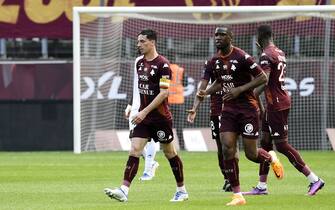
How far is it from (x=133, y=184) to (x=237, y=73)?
14.0 ft

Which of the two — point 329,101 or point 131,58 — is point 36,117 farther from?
point 329,101

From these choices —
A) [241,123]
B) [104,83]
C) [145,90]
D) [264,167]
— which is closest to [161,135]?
[145,90]

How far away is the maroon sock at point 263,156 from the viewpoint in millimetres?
13828

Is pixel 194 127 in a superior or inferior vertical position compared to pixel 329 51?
inferior

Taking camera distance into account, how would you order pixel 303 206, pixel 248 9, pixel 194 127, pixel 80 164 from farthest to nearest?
1. pixel 194 127
2. pixel 248 9
3. pixel 80 164
4. pixel 303 206

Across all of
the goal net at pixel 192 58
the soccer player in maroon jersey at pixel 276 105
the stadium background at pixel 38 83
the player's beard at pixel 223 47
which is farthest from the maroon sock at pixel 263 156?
the stadium background at pixel 38 83

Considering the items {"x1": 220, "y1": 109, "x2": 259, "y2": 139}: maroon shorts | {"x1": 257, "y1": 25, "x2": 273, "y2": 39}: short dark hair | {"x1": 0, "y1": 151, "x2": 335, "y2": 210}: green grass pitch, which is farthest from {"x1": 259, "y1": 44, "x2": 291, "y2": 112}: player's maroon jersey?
{"x1": 220, "y1": 109, "x2": 259, "y2": 139}: maroon shorts

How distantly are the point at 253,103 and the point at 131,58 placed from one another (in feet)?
46.9

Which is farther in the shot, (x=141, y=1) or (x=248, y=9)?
(x=141, y=1)

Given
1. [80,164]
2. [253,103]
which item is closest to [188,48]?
[80,164]

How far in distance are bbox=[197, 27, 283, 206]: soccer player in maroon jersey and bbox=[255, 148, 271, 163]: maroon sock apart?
1.58 ft

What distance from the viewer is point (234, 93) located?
13.0 m

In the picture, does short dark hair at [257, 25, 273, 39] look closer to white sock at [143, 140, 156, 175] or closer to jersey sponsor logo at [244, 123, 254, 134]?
jersey sponsor logo at [244, 123, 254, 134]

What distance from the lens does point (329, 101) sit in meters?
26.8
